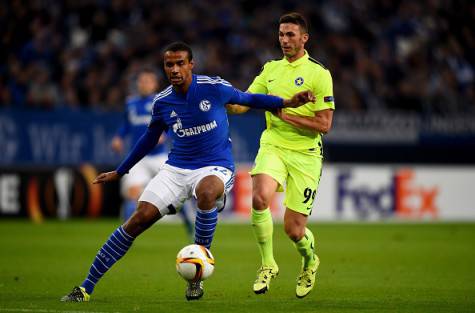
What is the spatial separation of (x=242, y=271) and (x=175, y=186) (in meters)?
3.48

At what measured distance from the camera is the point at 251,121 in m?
22.5

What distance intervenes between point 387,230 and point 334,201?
2.37 metres

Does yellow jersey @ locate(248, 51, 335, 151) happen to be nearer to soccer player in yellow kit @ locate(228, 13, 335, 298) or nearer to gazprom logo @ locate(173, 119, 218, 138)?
soccer player in yellow kit @ locate(228, 13, 335, 298)

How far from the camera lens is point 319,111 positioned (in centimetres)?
919

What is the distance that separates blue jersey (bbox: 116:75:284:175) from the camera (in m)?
8.41

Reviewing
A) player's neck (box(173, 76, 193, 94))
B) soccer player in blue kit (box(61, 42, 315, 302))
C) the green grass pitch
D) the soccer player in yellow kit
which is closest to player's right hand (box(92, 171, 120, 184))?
soccer player in blue kit (box(61, 42, 315, 302))

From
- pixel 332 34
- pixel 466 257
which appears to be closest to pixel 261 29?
pixel 332 34

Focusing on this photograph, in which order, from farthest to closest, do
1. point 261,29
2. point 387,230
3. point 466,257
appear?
point 261,29 < point 387,230 < point 466,257

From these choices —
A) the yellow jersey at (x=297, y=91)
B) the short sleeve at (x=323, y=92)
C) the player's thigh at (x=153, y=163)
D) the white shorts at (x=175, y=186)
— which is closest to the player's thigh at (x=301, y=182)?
the yellow jersey at (x=297, y=91)

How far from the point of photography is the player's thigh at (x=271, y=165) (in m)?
9.15

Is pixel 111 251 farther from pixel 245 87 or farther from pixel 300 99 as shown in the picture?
pixel 245 87

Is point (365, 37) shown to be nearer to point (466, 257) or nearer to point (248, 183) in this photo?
point (248, 183)

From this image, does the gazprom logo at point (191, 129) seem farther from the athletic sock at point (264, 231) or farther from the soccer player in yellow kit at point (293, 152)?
the athletic sock at point (264, 231)

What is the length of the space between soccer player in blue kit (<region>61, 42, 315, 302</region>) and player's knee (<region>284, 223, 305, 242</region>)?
2.59ft
